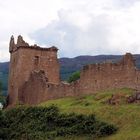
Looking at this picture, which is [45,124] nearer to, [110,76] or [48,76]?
[110,76]

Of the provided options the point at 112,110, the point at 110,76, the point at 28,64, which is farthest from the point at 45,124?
the point at 28,64

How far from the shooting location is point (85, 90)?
5956 cm

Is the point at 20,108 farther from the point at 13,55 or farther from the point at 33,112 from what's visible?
the point at 13,55

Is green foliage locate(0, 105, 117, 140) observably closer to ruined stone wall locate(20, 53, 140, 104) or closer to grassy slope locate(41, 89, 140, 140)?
grassy slope locate(41, 89, 140, 140)

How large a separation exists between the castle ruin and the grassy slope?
1485mm

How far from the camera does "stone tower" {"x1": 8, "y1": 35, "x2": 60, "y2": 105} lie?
69938mm

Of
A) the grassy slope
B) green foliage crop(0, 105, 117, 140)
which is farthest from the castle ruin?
green foliage crop(0, 105, 117, 140)

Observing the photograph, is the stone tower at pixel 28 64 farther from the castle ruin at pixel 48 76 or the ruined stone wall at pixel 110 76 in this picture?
the ruined stone wall at pixel 110 76

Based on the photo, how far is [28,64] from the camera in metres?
70.2

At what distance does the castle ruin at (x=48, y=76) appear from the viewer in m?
55.8

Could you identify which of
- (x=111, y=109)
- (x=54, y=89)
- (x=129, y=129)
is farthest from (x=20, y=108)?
(x=129, y=129)

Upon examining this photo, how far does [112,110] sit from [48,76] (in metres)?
23.1

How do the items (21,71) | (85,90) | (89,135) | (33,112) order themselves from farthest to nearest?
(21,71), (85,90), (33,112), (89,135)

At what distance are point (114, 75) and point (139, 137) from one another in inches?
593
